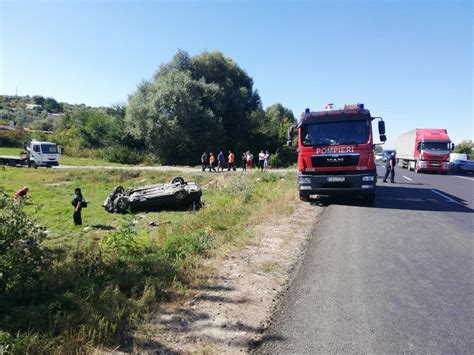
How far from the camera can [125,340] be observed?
11.5 ft

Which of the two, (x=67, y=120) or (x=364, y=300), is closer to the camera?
(x=364, y=300)

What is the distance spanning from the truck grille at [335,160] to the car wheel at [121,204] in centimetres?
1012

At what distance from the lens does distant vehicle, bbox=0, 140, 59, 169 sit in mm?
33156

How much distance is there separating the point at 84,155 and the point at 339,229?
148 feet

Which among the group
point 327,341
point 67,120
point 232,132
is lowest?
point 327,341

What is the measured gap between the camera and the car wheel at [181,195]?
1719cm

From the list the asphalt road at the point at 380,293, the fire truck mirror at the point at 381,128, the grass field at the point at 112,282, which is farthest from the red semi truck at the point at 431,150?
the asphalt road at the point at 380,293

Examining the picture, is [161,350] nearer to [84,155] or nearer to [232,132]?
[232,132]

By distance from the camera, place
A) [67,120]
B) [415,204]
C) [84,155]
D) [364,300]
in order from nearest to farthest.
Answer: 1. [364,300]
2. [415,204]
3. [84,155]
4. [67,120]

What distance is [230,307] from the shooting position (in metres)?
4.20

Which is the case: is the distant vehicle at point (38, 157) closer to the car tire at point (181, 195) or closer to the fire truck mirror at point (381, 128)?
the car tire at point (181, 195)

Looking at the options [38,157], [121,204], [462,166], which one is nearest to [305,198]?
[121,204]

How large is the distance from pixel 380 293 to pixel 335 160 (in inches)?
270

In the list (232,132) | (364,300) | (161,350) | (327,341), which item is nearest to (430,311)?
(364,300)
